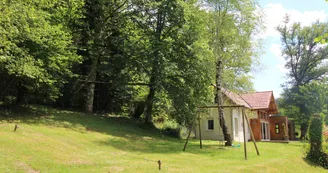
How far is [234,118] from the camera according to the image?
30.1 meters

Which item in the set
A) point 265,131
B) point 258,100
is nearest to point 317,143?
point 258,100

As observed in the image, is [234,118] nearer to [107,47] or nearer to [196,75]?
[196,75]

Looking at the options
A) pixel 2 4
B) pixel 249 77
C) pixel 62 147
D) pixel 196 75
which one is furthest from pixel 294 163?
pixel 2 4

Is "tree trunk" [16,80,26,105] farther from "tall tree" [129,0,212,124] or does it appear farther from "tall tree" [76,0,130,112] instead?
"tall tree" [129,0,212,124]

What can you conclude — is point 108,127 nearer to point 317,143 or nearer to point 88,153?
point 88,153

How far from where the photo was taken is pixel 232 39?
63.8 ft

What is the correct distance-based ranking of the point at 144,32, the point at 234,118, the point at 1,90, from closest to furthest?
the point at 1,90 → the point at 144,32 → the point at 234,118

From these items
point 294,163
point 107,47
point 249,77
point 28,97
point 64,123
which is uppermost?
point 107,47

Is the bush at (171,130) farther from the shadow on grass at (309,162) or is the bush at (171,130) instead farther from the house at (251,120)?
the shadow on grass at (309,162)

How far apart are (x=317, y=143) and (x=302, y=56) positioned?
35.1 metres

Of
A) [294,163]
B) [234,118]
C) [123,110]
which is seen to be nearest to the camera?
[294,163]

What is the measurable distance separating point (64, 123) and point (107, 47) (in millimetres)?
9352

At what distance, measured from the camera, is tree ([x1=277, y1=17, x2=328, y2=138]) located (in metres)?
46.4

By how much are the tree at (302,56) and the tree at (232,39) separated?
28825mm
